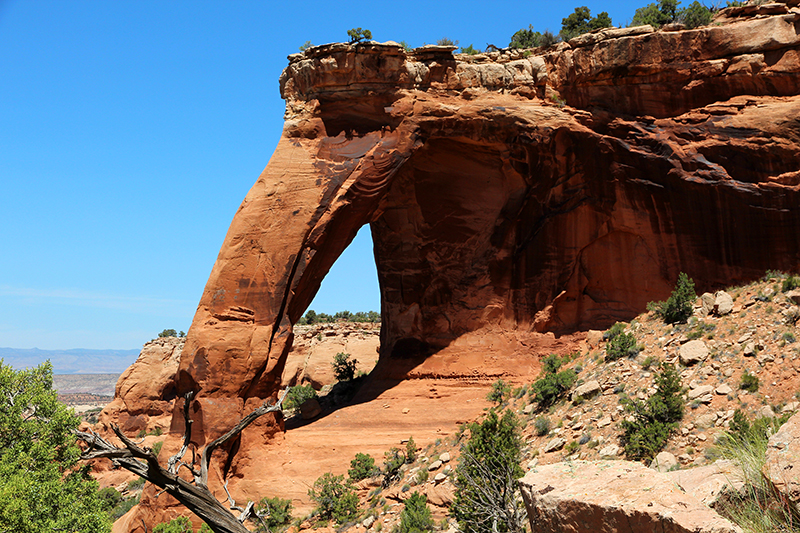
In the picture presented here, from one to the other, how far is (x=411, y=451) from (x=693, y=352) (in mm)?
7668

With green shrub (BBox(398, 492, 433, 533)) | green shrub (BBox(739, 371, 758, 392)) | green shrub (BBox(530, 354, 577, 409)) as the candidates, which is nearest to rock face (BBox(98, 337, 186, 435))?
green shrub (BBox(398, 492, 433, 533))

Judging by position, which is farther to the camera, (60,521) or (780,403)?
(60,521)

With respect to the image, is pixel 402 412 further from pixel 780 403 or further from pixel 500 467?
pixel 780 403

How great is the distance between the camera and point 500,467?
12.9 m

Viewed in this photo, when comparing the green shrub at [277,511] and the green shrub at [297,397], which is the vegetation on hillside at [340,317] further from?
the green shrub at [277,511]

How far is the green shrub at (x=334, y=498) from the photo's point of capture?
53.0 feet

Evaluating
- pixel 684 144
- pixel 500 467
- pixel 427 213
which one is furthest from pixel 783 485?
pixel 427 213

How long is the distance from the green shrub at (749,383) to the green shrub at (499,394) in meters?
7.13

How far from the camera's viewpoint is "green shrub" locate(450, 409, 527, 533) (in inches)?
423

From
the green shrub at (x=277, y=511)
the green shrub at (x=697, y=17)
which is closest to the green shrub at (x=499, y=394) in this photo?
the green shrub at (x=277, y=511)

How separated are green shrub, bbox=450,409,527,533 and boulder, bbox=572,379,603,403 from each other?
1.66 meters

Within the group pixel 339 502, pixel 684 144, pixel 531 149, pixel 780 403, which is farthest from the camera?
pixel 531 149

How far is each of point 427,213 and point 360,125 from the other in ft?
13.5

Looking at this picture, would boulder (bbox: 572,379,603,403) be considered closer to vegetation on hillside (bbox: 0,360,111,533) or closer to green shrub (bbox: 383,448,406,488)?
green shrub (bbox: 383,448,406,488)
